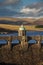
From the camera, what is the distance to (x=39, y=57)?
1576 inches

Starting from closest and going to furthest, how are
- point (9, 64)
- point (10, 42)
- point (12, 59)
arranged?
point (9, 64) → point (12, 59) → point (10, 42)

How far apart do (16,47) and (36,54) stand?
149 inches

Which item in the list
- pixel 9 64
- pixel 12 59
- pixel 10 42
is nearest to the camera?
pixel 9 64

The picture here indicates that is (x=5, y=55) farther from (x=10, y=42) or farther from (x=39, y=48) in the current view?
(x=39, y=48)

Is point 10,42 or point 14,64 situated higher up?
point 10,42

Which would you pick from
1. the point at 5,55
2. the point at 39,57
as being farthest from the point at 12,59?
the point at 39,57

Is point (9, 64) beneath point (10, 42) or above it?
beneath

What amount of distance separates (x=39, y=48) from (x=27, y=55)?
2763 millimetres

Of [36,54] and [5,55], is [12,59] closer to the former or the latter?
[5,55]

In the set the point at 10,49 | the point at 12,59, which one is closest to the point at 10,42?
the point at 10,49

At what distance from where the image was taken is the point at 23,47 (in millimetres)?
42875

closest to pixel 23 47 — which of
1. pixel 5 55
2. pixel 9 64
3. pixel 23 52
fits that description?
pixel 23 52

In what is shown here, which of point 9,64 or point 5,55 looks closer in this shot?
point 9,64

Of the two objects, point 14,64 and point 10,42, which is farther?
point 10,42
